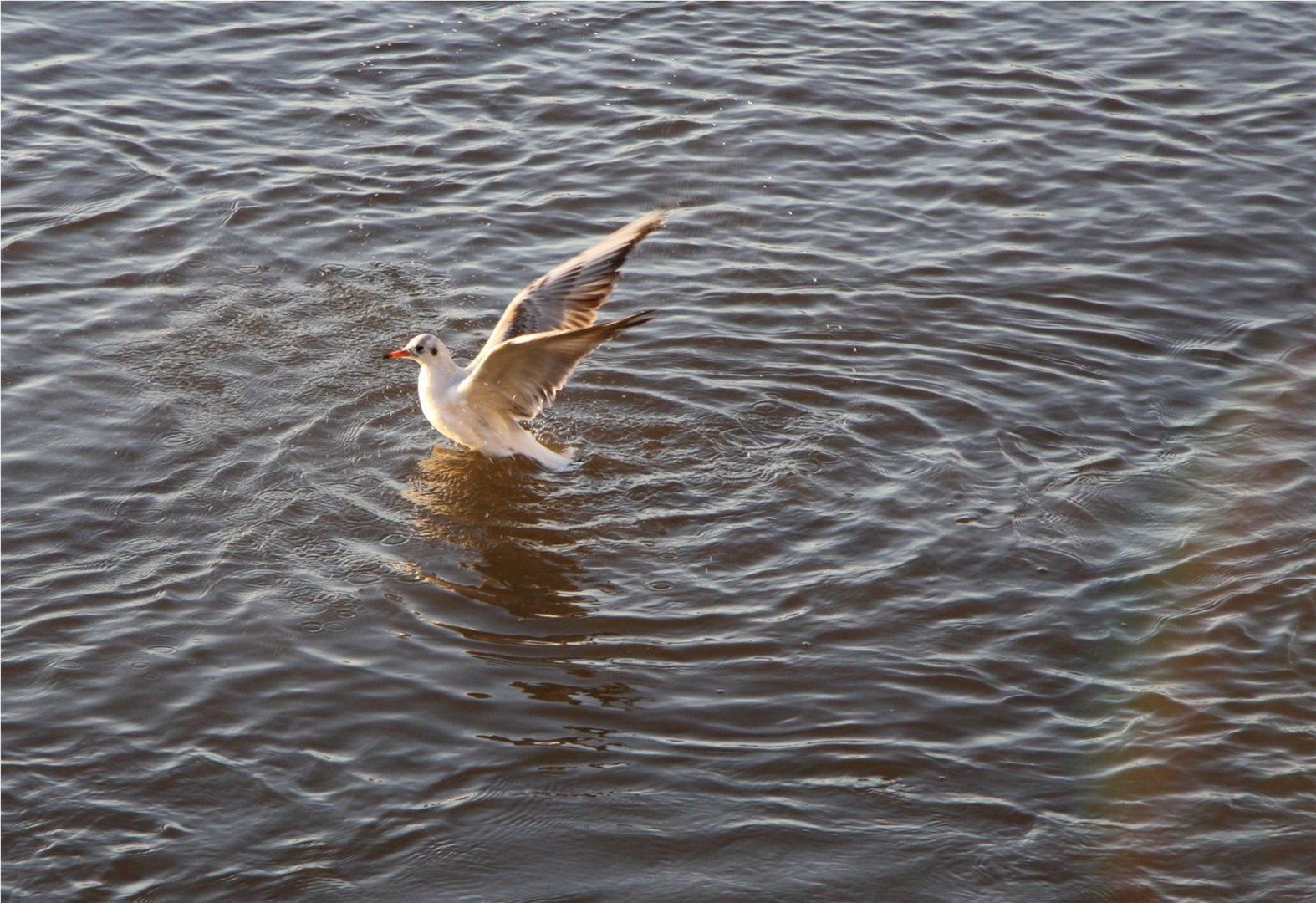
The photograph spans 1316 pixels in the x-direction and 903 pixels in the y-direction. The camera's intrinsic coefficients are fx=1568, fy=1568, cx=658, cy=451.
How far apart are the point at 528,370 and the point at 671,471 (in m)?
0.99

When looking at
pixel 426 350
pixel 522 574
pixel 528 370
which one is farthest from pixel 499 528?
pixel 426 350

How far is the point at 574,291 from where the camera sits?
29.7 ft

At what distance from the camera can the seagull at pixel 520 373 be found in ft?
28.7

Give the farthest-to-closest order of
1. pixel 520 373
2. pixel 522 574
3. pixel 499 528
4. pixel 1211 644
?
pixel 520 373, pixel 499 528, pixel 522 574, pixel 1211 644

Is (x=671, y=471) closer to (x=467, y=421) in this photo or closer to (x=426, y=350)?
(x=467, y=421)

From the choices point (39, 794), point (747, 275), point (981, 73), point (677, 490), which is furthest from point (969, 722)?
point (981, 73)

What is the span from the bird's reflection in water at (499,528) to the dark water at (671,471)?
0.04 metres

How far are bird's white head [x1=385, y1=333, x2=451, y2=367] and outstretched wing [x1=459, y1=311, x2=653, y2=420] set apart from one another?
13.2 inches

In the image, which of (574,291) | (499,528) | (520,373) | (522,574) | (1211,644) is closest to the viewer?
(1211,644)

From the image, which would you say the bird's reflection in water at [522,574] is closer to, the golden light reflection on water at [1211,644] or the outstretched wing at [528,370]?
the outstretched wing at [528,370]

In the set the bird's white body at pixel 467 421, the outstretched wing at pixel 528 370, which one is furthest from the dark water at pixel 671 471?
the outstretched wing at pixel 528 370

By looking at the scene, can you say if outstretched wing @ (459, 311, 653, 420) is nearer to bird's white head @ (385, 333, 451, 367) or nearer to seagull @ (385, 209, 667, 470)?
seagull @ (385, 209, 667, 470)

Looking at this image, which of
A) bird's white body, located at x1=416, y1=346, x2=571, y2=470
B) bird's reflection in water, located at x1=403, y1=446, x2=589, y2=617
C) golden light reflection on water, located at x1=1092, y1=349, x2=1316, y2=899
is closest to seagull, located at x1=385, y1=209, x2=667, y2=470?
bird's white body, located at x1=416, y1=346, x2=571, y2=470

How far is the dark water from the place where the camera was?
6.26m
